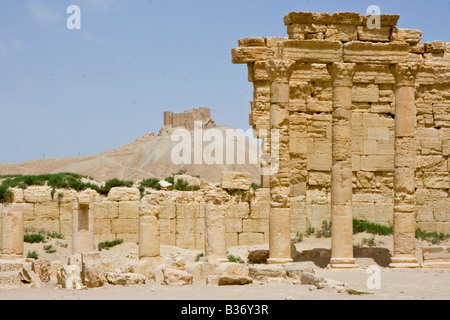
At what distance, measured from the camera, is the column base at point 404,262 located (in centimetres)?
2326

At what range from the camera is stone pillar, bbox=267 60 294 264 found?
905 inches

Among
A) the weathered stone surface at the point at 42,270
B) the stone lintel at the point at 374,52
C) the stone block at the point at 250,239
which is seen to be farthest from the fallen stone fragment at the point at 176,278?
the stone lintel at the point at 374,52

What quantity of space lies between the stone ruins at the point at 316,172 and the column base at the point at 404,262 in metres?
0.03

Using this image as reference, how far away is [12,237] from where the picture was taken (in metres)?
24.4

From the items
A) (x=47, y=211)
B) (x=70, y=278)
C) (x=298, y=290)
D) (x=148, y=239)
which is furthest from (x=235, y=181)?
(x=298, y=290)

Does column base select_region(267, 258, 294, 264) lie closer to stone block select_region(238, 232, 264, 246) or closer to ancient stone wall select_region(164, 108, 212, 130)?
stone block select_region(238, 232, 264, 246)

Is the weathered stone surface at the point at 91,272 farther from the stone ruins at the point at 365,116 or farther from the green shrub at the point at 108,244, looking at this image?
the green shrub at the point at 108,244

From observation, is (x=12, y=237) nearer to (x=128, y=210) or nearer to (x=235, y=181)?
(x=128, y=210)

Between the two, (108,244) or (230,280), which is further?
(108,244)

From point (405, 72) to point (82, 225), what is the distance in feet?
36.8

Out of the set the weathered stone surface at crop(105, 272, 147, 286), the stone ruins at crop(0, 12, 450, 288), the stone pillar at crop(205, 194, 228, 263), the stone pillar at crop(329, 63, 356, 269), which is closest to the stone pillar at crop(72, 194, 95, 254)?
the stone ruins at crop(0, 12, 450, 288)

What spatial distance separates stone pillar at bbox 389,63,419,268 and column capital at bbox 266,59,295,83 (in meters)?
3.47

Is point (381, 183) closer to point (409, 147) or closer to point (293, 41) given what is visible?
point (409, 147)
